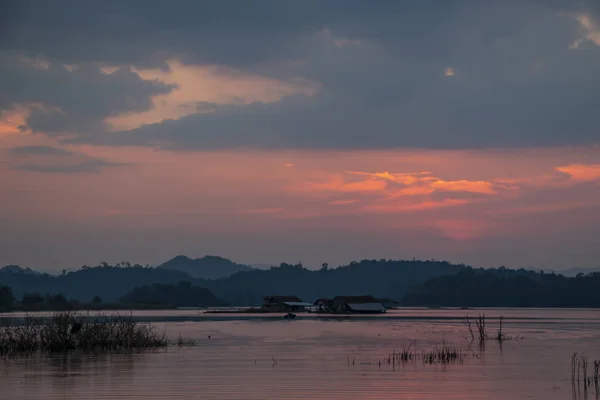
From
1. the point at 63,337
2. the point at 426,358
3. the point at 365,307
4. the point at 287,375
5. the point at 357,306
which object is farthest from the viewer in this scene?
the point at 357,306

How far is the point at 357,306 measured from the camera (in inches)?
6983

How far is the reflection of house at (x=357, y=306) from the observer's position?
176625 millimetres

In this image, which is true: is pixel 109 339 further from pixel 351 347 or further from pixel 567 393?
pixel 567 393

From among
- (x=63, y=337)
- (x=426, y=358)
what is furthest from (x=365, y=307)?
(x=63, y=337)

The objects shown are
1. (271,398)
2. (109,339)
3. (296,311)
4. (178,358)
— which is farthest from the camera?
(296,311)

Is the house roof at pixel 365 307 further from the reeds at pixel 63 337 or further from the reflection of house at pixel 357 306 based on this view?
the reeds at pixel 63 337

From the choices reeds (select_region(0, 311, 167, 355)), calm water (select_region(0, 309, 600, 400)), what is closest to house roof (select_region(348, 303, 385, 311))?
calm water (select_region(0, 309, 600, 400))

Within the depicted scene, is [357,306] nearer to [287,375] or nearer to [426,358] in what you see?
[426,358]

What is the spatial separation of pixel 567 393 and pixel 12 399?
23031 mm

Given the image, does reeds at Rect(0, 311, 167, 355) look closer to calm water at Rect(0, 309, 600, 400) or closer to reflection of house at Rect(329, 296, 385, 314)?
calm water at Rect(0, 309, 600, 400)

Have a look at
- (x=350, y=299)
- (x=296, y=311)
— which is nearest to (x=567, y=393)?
(x=350, y=299)

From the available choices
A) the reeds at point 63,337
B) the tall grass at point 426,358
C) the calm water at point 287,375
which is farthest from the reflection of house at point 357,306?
the tall grass at point 426,358

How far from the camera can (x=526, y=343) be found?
232 ft

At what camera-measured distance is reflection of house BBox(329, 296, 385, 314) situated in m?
177
